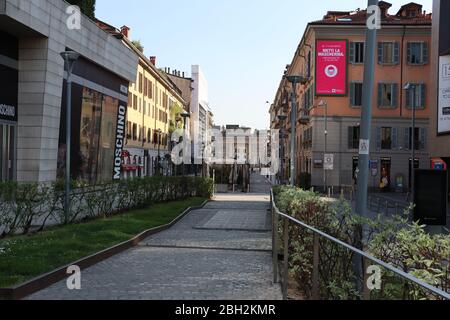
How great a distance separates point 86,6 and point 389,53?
29321 millimetres

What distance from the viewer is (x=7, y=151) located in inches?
762

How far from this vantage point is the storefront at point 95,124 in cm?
2388

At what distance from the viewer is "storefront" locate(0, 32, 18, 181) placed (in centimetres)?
1872

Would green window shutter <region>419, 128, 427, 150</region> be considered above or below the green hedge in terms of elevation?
above

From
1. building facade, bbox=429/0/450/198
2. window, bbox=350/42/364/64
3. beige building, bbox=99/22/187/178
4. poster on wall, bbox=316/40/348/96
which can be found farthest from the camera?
beige building, bbox=99/22/187/178

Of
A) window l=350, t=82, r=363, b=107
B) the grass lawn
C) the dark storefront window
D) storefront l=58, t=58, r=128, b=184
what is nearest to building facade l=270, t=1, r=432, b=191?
window l=350, t=82, r=363, b=107

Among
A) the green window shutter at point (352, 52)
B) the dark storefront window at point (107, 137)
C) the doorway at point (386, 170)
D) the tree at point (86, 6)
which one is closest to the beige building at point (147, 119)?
the dark storefront window at point (107, 137)

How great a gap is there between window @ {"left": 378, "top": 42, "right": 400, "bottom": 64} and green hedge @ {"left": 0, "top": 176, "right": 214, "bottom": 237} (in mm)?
28493

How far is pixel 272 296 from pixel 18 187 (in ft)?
24.0

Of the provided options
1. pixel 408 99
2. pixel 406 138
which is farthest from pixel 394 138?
pixel 408 99

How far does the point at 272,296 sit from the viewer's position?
6926 mm

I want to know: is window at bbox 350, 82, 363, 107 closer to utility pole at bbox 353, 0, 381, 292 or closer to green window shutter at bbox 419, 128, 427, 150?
green window shutter at bbox 419, 128, 427, 150
